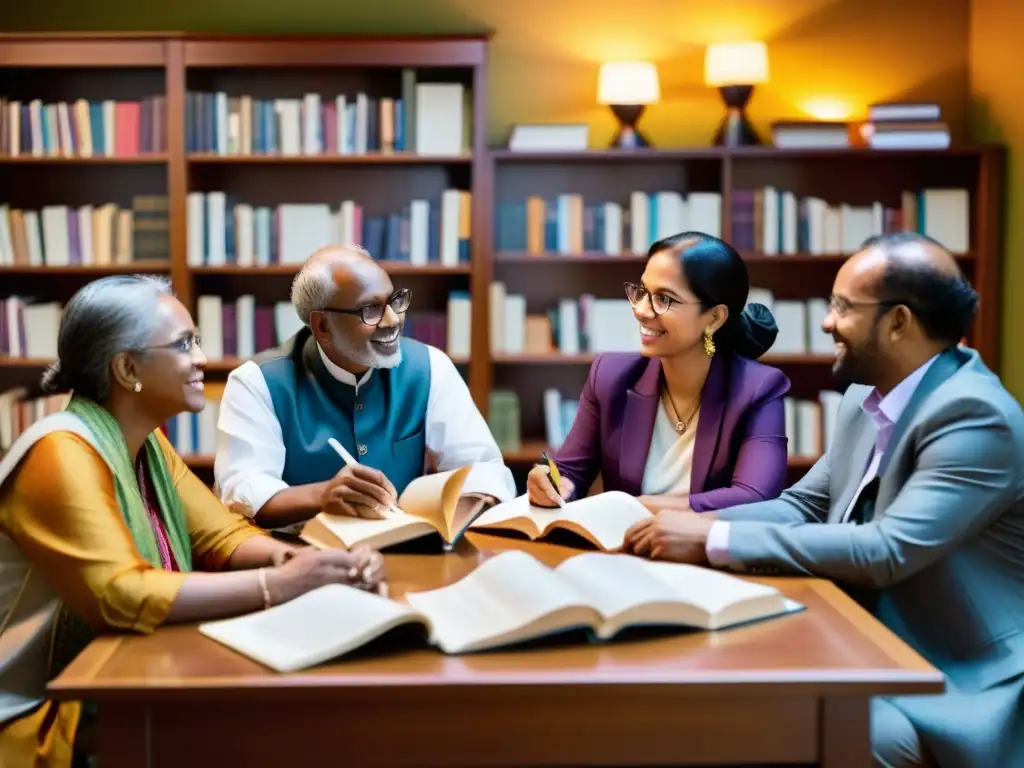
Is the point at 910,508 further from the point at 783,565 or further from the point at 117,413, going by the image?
the point at 117,413

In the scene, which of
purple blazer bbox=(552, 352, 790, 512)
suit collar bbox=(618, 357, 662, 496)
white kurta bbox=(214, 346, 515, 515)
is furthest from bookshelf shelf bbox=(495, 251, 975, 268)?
suit collar bbox=(618, 357, 662, 496)

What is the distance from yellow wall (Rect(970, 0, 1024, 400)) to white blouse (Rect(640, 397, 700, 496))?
2560mm

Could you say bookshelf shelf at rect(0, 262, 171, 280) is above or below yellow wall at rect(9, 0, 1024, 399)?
below

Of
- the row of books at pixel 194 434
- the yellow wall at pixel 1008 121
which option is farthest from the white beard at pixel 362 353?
the yellow wall at pixel 1008 121

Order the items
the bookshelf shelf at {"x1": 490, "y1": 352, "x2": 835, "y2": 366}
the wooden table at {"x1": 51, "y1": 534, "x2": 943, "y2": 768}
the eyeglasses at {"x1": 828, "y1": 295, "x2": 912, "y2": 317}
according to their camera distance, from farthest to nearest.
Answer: the bookshelf shelf at {"x1": 490, "y1": 352, "x2": 835, "y2": 366} → the eyeglasses at {"x1": 828, "y1": 295, "x2": 912, "y2": 317} → the wooden table at {"x1": 51, "y1": 534, "x2": 943, "y2": 768}

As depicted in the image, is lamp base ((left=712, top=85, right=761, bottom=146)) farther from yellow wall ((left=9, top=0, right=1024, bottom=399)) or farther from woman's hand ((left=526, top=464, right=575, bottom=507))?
woman's hand ((left=526, top=464, right=575, bottom=507))

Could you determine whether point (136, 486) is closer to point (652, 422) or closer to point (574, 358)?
point (652, 422)

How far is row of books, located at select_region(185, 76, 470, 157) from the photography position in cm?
498

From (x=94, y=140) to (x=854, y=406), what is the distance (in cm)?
368

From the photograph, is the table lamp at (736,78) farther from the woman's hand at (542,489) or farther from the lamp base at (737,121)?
the woman's hand at (542,489)

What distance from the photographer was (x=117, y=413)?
209 centimetres

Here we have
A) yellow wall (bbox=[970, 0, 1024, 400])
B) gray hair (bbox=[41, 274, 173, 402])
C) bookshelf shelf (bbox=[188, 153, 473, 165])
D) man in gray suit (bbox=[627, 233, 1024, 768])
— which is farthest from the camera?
bookshelf shelf (bbox=[188, 153, 473, 165])

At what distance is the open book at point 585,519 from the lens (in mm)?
2248

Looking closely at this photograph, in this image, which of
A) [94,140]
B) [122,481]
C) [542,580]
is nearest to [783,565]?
[542,580]
